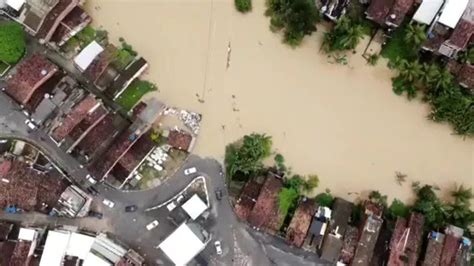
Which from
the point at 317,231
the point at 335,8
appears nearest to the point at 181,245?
the point at 317,231

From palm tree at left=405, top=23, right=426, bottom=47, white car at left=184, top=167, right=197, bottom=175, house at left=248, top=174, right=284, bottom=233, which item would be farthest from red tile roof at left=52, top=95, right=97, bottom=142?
palm tree at left=405, top=23, right=426, bottom=47

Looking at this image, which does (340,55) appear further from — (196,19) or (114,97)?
(114,97)

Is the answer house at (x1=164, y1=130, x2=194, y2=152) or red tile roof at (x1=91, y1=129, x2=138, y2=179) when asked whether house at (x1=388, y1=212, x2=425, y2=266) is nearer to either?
house at (x1=164, y1=130, x2=194, y2=152)

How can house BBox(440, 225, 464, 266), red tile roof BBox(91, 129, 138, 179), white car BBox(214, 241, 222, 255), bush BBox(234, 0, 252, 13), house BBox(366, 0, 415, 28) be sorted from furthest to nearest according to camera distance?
bush BBox(234, 0, 252, 13), white car BBox(214, 241, 222, 255), house BBox(366, 0, 415, 28), red tile roof BBox(91, 129, 138, 179), house BBox(440, 225, 464, 266)

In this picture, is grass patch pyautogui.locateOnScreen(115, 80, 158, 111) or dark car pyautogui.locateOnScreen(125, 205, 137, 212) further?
grass patch pyautogui.locateOnScreen(115, 80, 158, 111)

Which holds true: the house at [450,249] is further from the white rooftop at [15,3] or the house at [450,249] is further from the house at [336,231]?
the white rooftop at [15,3]

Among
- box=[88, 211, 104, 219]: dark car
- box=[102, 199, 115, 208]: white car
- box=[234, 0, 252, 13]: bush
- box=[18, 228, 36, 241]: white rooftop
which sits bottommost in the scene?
box=[18, 228, 36, 241]: white rooftop

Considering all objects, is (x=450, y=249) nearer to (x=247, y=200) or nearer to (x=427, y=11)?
(x=247, y=200)
